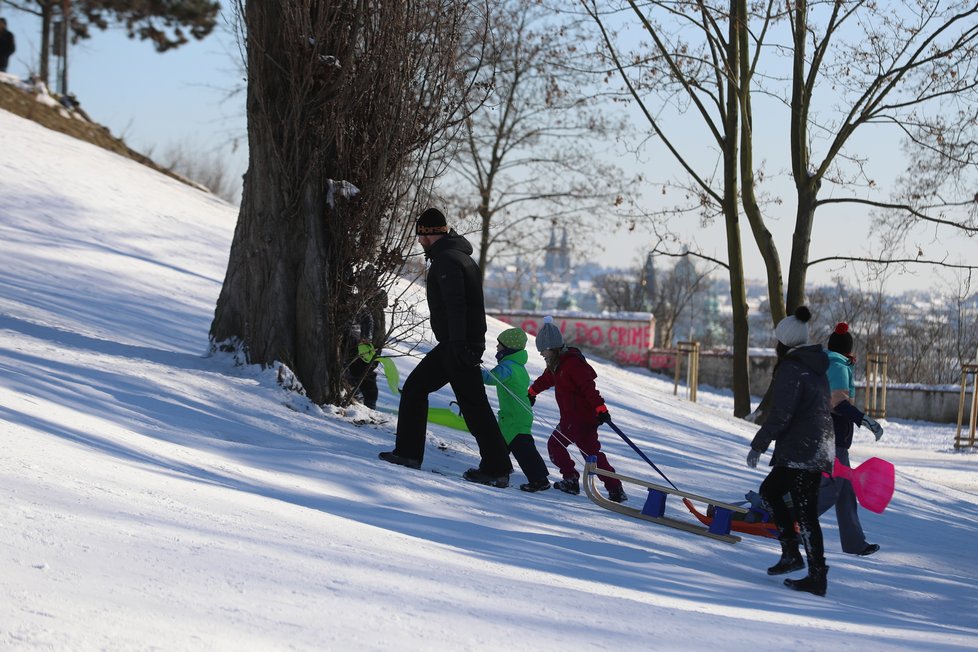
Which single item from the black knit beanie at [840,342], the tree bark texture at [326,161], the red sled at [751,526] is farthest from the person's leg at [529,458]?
the black knit beanie at [840,342]

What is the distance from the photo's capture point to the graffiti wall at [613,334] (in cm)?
3894

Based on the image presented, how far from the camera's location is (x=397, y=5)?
26.0ft

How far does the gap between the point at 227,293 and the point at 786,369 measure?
4.62m

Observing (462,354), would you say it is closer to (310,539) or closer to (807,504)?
(807,504)

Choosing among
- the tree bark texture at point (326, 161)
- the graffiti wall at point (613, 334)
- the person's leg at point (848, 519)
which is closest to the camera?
the person's leg at point (848, 519)

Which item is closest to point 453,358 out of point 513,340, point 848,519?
point 513,340

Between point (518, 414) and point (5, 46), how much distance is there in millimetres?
21872

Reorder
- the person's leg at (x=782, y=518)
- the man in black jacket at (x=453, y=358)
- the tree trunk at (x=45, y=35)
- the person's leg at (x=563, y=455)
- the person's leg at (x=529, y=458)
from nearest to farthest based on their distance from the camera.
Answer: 1. the person's leg at (x=782, y=518)
2. the man in black jacket at (x=453, y=358)
3. the person's leg at (x=529, y=458)
4. the person's leg at (x=563, y=455)
5. the tree trunk at (x=45, y=35)

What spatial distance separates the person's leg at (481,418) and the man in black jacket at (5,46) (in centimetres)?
2173

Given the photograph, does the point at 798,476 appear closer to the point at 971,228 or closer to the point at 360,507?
the point at 360,507

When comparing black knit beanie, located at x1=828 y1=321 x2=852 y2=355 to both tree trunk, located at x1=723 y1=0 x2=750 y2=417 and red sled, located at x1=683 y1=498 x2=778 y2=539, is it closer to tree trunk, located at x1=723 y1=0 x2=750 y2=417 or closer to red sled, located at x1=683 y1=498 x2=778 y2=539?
red sled, located at x1=683 y1=498 x2=778 y2=539

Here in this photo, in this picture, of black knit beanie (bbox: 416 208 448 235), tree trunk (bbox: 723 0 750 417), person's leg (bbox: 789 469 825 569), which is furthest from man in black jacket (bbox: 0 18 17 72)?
person's leg (bbox: 789 469 825 569)

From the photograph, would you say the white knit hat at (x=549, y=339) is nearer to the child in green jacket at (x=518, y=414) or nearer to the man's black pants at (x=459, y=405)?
the child in green jacket at (x=518, y=414)

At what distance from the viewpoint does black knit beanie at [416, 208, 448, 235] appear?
22.5ft
